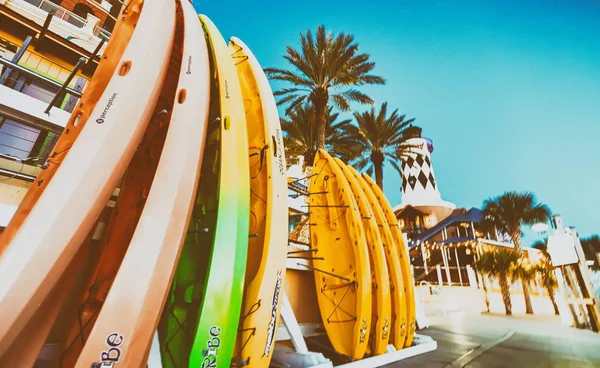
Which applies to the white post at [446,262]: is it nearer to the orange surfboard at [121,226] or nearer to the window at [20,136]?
the orange surfboard at [121,226]

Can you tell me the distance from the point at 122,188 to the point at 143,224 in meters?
1.11

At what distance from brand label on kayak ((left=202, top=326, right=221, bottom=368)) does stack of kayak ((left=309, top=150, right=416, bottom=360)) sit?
83.2 inches

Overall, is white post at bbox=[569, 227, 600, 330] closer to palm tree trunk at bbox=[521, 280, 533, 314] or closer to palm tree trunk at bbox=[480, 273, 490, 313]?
palm tree trunk at bbox=[480, 273, 490, 313]

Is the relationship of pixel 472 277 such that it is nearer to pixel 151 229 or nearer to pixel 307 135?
pixel 307 135

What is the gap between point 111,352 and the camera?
4.60 feet

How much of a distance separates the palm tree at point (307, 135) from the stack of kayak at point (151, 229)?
9.31 metres

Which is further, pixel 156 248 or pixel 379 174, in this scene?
pixel 379 174

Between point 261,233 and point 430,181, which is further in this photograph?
point 430,181

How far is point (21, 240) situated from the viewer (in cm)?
143

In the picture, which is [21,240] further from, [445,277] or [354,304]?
[445,277]

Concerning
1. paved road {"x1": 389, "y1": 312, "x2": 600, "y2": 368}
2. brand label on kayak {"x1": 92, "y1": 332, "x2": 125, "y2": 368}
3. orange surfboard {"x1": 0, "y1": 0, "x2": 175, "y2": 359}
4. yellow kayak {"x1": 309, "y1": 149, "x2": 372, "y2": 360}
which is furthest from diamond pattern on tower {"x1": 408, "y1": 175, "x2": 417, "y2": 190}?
brand label on kayak {"x1": 92, "y1": 332, "x2": 125, "y2": 368}

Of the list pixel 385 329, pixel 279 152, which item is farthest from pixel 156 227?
pixel 385 329

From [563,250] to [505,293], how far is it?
24.0 feet

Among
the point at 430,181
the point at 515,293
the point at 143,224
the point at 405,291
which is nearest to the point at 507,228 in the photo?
the point at 515,293
